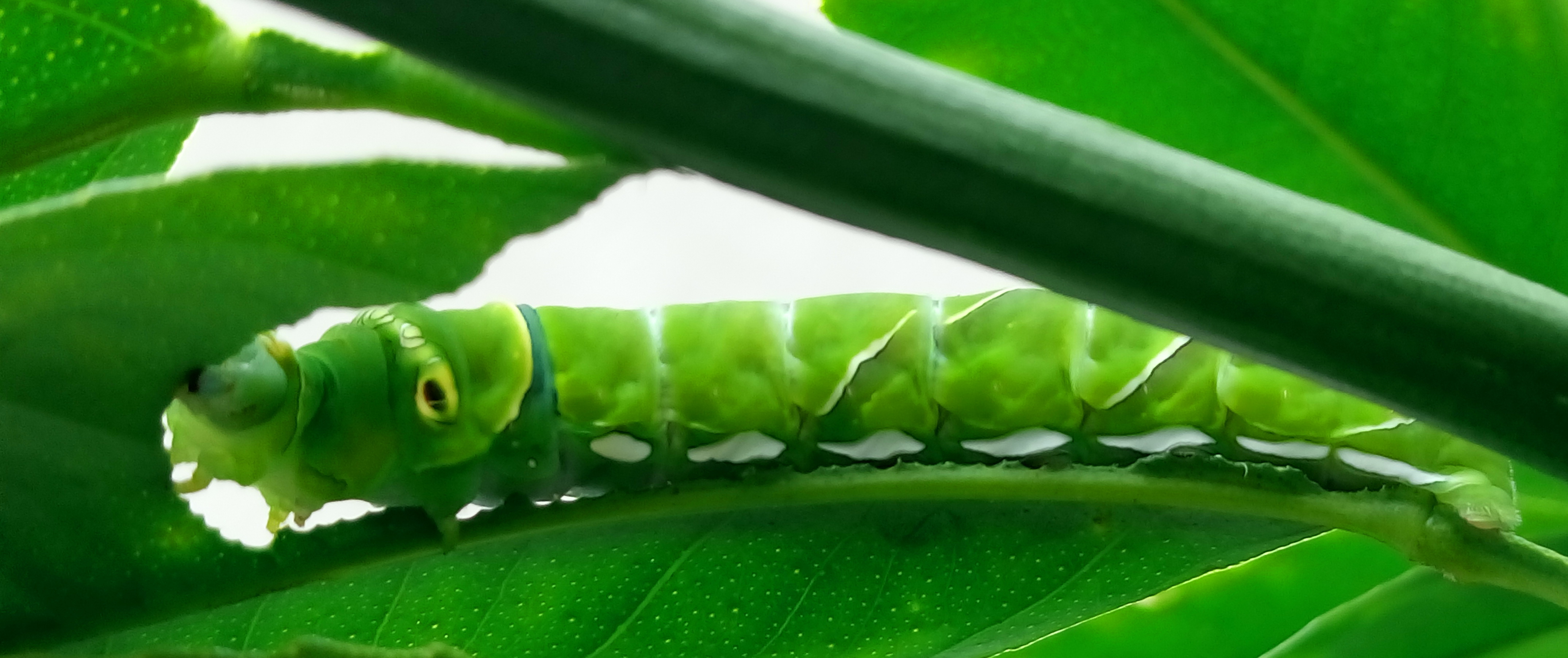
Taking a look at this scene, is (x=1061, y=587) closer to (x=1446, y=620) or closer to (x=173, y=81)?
(x=1446, y=620)

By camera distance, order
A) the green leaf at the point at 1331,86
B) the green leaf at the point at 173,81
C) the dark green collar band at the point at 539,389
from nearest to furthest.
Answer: the green leaf at the point at 173,81
the green leaf at the point at 1331,86
the dark green collar band at the point at 539,389

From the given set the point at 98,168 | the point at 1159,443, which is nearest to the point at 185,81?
the point at 98,168

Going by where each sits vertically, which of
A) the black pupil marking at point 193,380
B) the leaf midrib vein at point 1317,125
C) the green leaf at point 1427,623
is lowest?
the green leaf at point 1427,623

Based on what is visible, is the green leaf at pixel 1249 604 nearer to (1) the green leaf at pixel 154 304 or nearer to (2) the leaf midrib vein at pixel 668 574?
(2) the leaf midrib vein at pixel 668 574

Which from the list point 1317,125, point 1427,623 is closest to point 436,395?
point 1317,125

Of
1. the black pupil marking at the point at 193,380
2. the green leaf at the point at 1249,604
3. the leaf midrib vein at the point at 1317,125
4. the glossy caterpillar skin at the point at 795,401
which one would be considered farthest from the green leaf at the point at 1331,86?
the black pupil marking at the point at 193,380

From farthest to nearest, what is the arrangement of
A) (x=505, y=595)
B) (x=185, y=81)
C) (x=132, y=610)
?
(x=505, y=595) → (x=132, y=610) → (x=185, y=81)

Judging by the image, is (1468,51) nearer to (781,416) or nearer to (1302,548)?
(1302,548)
